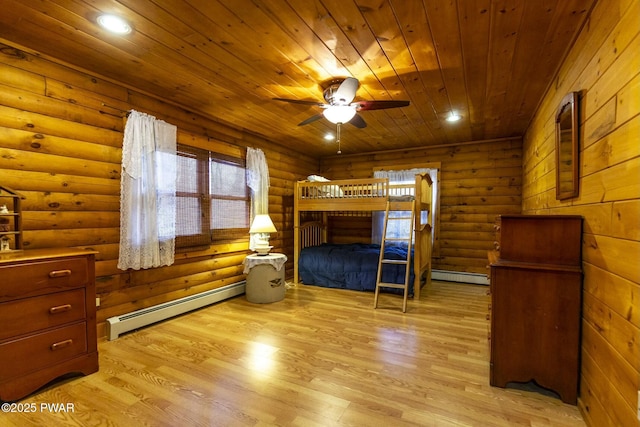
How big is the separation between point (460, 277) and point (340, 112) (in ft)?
12.4

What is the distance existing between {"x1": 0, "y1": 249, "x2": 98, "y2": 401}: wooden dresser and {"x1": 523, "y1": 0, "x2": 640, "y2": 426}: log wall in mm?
3129

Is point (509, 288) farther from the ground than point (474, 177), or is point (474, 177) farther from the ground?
point (474, 177)

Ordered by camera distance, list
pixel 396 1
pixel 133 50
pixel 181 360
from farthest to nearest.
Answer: pixel 181 360 < pixel 133 50 < pixel 396 1

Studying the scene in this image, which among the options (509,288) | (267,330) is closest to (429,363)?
(509,288)

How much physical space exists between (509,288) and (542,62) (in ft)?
5.83

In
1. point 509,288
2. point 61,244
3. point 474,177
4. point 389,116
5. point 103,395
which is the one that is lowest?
point 103,395

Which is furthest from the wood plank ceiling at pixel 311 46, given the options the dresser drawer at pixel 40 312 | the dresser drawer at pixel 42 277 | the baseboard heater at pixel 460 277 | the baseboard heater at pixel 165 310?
the baseboard heater at pixel 460 277

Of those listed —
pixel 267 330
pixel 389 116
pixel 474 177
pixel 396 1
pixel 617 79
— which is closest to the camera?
pixel 617 79

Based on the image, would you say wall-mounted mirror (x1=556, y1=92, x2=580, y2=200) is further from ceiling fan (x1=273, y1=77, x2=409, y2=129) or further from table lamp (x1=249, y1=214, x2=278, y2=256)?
table lamp (x1=249, y1=214, x2=278, y2=256)

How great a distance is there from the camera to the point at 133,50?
7.20 ft

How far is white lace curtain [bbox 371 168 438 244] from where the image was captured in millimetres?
5227

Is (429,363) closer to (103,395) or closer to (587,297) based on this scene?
(587,297)

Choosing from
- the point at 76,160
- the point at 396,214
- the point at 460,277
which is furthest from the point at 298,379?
the point at 460,277

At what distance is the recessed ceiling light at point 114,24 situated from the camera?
1.80 meters
